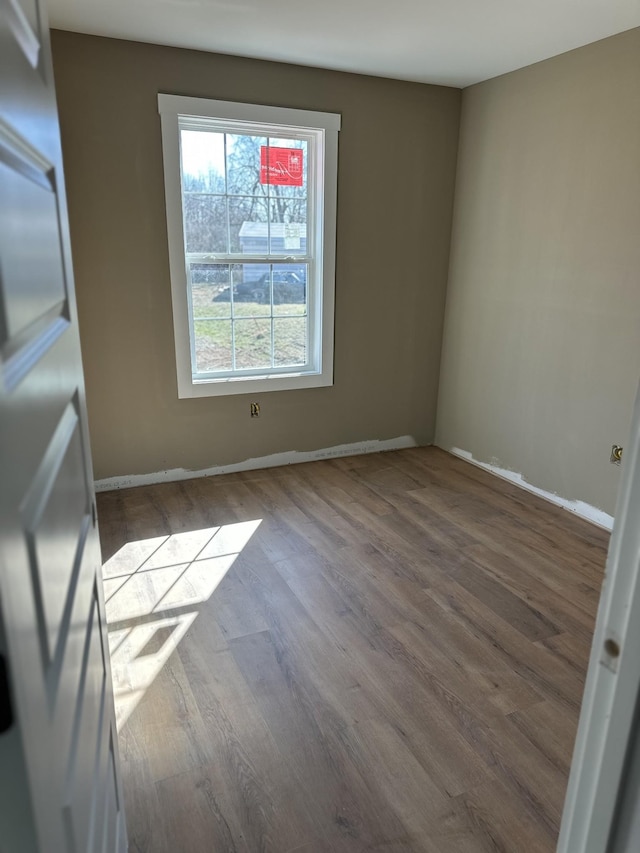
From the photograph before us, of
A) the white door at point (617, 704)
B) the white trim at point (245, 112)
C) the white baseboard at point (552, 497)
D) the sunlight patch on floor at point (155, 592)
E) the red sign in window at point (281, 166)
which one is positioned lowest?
the sunlight patch on floor at point (155, 592)

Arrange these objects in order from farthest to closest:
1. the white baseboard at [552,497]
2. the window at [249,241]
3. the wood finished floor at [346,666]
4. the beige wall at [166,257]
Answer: the window at [249,241] → the white baseboard at [552,497] → the beige wall at [166,257] → the wood finished floor at [346,666]

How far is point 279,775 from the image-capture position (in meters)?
1.75

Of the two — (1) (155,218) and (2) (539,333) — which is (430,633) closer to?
(2) (539,333)

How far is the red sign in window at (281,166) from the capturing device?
368cm

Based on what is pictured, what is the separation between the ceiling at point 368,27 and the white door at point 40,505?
2138 mm

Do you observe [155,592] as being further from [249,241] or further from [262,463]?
[249,241]

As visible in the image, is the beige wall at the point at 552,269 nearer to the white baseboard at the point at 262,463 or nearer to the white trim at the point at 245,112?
the white baseboard at the point at 262,463

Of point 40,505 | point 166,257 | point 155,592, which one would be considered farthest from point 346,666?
point 166,257

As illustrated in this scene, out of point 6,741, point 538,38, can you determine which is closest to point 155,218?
point 538,38

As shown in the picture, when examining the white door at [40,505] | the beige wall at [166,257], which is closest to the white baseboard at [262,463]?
the beige wall at [166,257]

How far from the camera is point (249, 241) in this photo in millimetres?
3750

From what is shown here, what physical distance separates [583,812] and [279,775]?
3.83 feet

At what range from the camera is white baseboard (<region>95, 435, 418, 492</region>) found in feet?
12.4

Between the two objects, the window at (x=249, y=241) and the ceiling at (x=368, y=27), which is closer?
the ceiling at (x=368, y=27)
